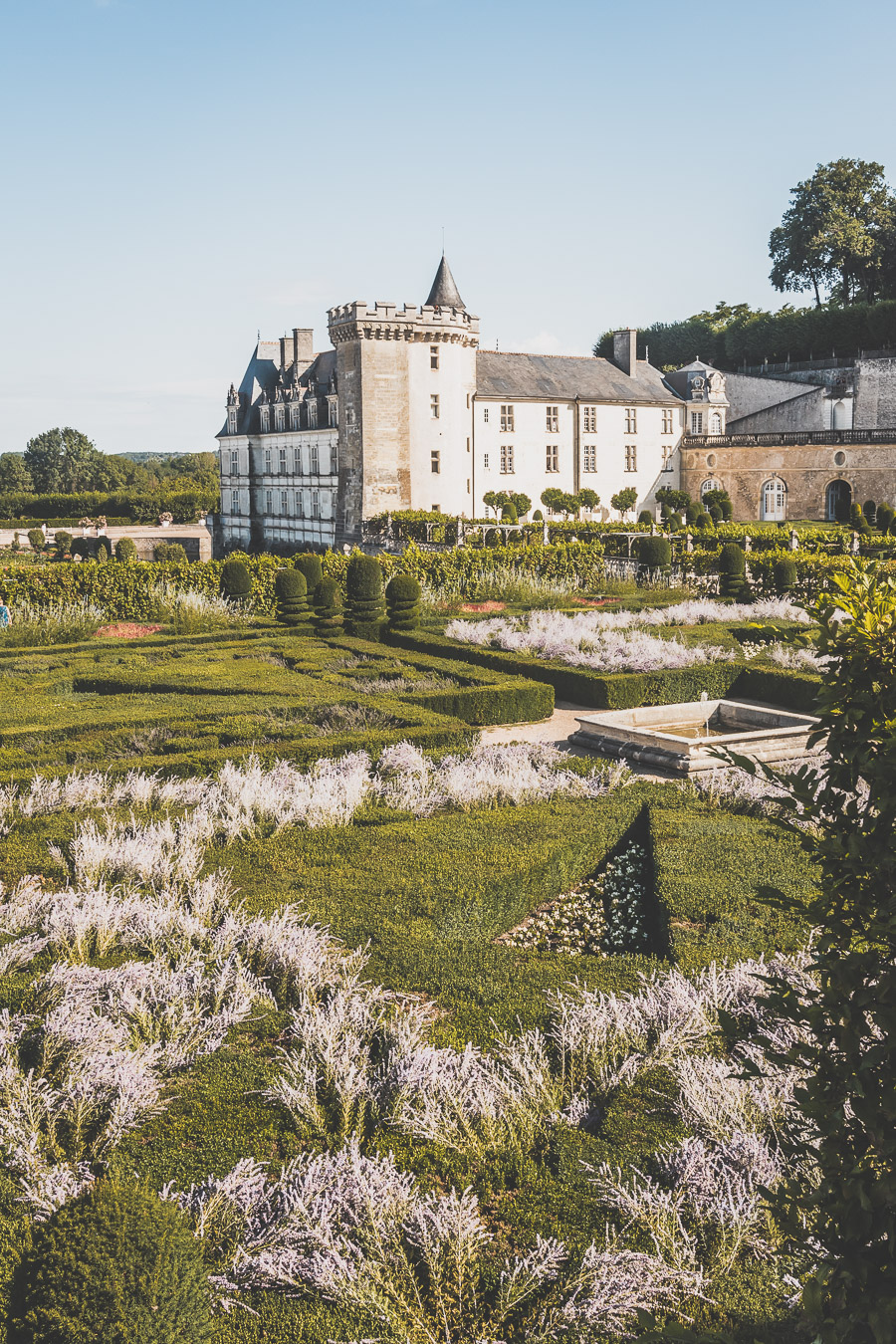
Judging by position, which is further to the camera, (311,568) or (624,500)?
(624,500)

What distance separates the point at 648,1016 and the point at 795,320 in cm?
5689

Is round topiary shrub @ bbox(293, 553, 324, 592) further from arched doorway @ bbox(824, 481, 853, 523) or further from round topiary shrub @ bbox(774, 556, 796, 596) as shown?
arched doorway @ bbox(824, 481, 853, 523)

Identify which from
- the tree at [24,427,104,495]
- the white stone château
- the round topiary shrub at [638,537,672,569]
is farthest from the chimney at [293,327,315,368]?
the tree at [24,427,104,495]

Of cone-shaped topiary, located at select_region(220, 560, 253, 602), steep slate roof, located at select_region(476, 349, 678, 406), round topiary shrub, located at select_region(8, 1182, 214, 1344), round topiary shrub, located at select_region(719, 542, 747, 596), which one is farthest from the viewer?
steep slate roof, located at select_region(476, 349, 678, 406)

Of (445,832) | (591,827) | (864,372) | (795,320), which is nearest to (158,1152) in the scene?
(445,832)

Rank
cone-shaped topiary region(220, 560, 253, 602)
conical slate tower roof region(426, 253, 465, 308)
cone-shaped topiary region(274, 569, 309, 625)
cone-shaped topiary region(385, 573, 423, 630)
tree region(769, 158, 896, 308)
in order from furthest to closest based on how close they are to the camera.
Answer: tree region(769, 158, 896, 308) → conical slate tower roof region(426, 253, 465, 308) → cone-shaped topiary region(220, 560, 253, 602) → cone-shaped topiary region(274, 569, 309, 625) → cone-shaped topiary region(385, 573, 423, 630)

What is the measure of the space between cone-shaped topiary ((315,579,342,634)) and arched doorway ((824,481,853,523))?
97.3 feet

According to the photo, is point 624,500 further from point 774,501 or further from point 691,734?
point 691,734

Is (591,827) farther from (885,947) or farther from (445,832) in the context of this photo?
(885,947)

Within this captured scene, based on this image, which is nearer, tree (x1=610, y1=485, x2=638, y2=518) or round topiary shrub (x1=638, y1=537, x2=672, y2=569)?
round topiary shrub (x1=638, y1=537, x2=672, y2=569)

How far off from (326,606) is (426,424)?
20.9m

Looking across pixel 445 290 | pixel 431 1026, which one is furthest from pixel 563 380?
pixel 431 1026

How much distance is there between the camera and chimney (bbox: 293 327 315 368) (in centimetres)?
4781

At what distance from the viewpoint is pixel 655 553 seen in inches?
958
